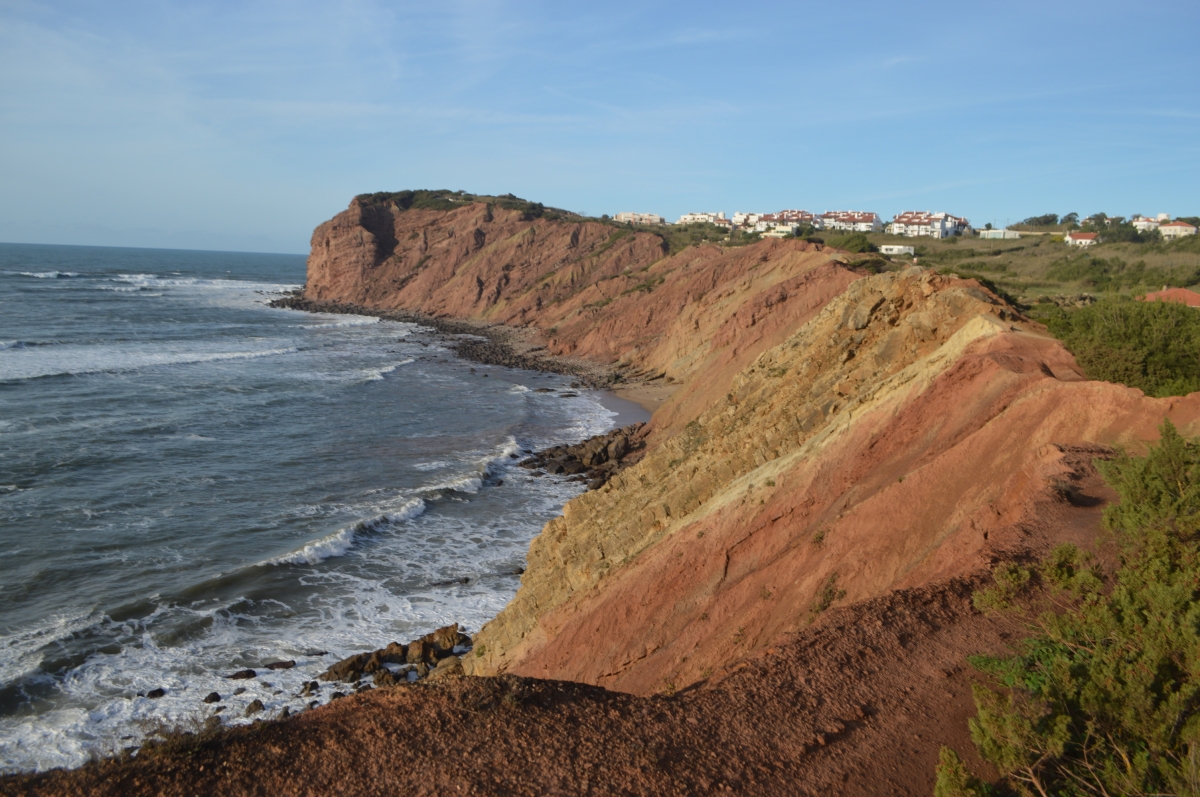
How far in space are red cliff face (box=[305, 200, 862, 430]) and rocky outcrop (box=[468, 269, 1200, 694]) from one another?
437 inches

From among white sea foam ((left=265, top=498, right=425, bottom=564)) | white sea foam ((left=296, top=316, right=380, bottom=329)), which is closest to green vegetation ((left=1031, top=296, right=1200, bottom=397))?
white sea foam ((left=265, top=498, right=425, bottom=564))

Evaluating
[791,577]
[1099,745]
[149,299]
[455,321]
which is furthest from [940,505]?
[149,299]

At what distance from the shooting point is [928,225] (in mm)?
106688

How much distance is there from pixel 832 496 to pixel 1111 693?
6.21 metres

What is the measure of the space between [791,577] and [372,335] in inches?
2425

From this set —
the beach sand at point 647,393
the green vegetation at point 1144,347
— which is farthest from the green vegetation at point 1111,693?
the beach sand at point 647,393

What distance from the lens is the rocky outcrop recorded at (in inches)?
387

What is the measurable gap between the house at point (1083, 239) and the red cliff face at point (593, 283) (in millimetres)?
29336

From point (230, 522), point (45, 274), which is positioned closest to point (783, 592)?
point (230, 522)

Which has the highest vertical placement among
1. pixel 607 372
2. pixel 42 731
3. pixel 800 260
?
pixel 800 260

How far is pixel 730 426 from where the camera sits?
16.9 metres

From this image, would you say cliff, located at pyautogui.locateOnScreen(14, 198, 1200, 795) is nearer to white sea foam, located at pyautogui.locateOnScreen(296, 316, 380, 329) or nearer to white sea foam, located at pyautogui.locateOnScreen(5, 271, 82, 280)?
white sea foam, located at pyautogui.locateOnScreen(296, 316, 380, 329)

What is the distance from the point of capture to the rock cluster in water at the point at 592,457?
27.4 m

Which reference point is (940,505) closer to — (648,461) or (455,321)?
(648,461)
